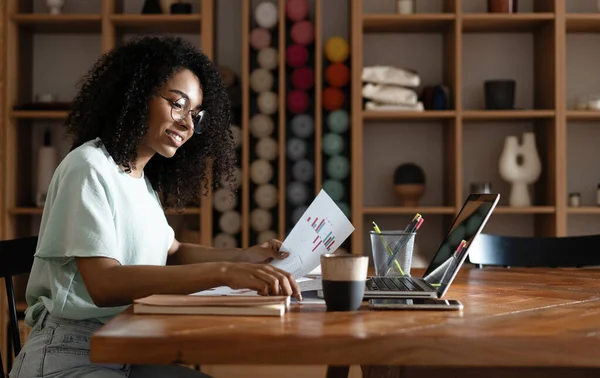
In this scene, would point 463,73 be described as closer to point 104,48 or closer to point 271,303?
point 104,48

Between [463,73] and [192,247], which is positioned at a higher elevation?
[463,73]

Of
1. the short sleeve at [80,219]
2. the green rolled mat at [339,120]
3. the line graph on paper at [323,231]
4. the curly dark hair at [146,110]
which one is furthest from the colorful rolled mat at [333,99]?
the short sleeve at [80,219]

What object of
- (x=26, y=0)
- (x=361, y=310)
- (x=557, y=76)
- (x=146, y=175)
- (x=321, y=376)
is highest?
(x=26, y=0)

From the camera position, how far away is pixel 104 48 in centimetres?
392

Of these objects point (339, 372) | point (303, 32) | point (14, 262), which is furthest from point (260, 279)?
point (303, 32)

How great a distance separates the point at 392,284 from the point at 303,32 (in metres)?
2.57

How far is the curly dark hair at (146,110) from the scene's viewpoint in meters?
1.89

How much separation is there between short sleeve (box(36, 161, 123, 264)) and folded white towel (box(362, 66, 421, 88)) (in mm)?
2448

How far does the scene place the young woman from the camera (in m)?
1.47

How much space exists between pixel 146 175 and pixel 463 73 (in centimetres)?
250

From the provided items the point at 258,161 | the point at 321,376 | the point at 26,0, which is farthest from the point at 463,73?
the point at 26,0

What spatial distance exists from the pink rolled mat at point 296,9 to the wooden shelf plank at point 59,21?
0.95m

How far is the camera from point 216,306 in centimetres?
125

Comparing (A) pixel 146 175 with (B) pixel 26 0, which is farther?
(B) pixel 26 0
